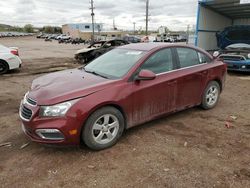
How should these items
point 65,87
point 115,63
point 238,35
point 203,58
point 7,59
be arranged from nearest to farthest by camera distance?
1. point 65,87
2. point 115,63
3. point 203,58
4. point 7,59
5. point 238,35

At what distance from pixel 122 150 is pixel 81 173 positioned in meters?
0.79

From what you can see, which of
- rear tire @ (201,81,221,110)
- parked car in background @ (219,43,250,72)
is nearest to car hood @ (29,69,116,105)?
rear tire @ (201,81,221,110)

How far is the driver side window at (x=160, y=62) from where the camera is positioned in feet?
14.2

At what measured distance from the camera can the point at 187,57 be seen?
198 inches

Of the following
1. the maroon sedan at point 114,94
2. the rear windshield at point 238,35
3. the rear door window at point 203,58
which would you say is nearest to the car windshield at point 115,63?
the maroon sedan at point 114,94

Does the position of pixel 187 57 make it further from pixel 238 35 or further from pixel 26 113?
pixel 238 35

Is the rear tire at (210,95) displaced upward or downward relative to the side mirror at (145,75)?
downward

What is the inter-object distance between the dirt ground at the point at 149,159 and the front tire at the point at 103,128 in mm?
139

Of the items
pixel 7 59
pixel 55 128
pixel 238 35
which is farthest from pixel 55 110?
pixel 238 35

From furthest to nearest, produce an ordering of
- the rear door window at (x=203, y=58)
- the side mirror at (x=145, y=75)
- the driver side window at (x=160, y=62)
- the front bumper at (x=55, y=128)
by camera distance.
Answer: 1. the rear door window at (x=203, y=58)
2. the driver side window at (x=160, y=62)
3. the side mirror at (x=145, y=75)
4. the front bumper at (x=55, y=128)

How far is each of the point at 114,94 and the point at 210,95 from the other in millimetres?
2817

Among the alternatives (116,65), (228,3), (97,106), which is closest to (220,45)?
(228,3)

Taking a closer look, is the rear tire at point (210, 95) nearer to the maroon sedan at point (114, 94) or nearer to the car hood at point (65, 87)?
the maroon sedan at point (114, 94)

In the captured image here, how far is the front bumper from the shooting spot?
11.0 ft
